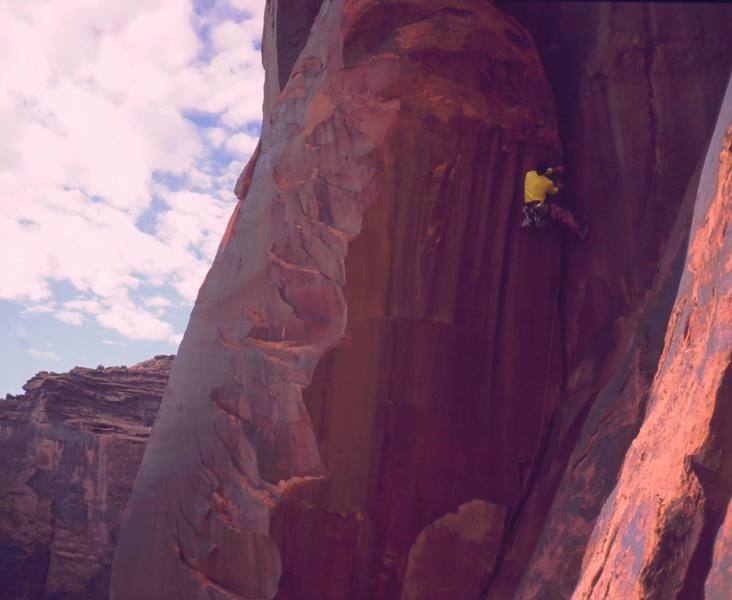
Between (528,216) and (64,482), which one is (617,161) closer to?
(528,216)

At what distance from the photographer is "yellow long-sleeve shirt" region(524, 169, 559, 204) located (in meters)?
8.42

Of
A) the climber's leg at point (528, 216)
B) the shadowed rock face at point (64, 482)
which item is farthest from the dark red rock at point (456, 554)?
the shadowed rock face at point (64, 482)

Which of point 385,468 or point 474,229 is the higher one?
point 474,229

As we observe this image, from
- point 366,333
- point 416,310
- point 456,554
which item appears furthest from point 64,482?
point 416,310

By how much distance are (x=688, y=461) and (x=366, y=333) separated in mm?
4943

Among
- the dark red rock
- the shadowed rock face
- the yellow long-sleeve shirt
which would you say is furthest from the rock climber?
the shadowed rock face

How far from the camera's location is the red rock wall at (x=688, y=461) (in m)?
3.24

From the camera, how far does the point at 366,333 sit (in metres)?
8.11

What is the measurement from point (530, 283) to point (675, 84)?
8.83ft

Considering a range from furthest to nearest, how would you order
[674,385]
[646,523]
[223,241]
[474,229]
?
[223,241] < [474,229] < [674,385] < [646,523]

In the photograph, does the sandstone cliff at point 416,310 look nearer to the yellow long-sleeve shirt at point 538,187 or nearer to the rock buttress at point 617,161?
the rock buttress at point 617,161

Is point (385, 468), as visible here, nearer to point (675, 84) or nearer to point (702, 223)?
point (702, 223)

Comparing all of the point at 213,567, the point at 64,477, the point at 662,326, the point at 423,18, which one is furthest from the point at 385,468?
the point at 64,477

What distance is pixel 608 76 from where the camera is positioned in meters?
8.70
